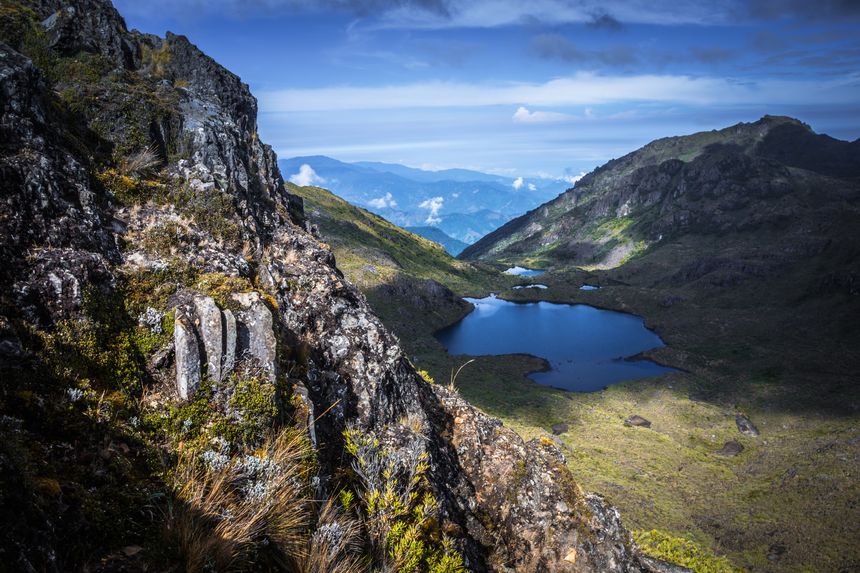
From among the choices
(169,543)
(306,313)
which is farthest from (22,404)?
(306,313)

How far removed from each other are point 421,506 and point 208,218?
8.31m

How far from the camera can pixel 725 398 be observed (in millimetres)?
82125

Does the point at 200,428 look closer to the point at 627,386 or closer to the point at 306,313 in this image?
the point at 306,313

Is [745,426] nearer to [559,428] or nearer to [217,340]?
[559,428]

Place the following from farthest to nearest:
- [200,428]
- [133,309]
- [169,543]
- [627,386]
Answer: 1. [627,386]
2. [133,309]
3. [200,428]
4. [169,543]

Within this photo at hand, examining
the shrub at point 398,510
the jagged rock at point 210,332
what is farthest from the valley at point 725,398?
the jagged rock at point 210,332

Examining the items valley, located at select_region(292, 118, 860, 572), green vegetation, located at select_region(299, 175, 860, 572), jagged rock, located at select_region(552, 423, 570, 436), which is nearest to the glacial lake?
valley, located at select_region(292, 118, 860, 572)

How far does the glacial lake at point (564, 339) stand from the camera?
10181 centimetres

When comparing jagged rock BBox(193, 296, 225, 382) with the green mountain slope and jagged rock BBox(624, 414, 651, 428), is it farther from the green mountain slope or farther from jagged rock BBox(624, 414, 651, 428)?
the green mountain slope

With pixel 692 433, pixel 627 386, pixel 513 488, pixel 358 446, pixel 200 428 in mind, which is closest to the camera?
pixel 200 428

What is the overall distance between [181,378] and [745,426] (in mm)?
82211

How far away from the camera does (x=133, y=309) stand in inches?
301

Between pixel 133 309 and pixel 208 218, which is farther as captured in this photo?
pixel 208 218

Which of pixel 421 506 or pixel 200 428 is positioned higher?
pixel 200 428
